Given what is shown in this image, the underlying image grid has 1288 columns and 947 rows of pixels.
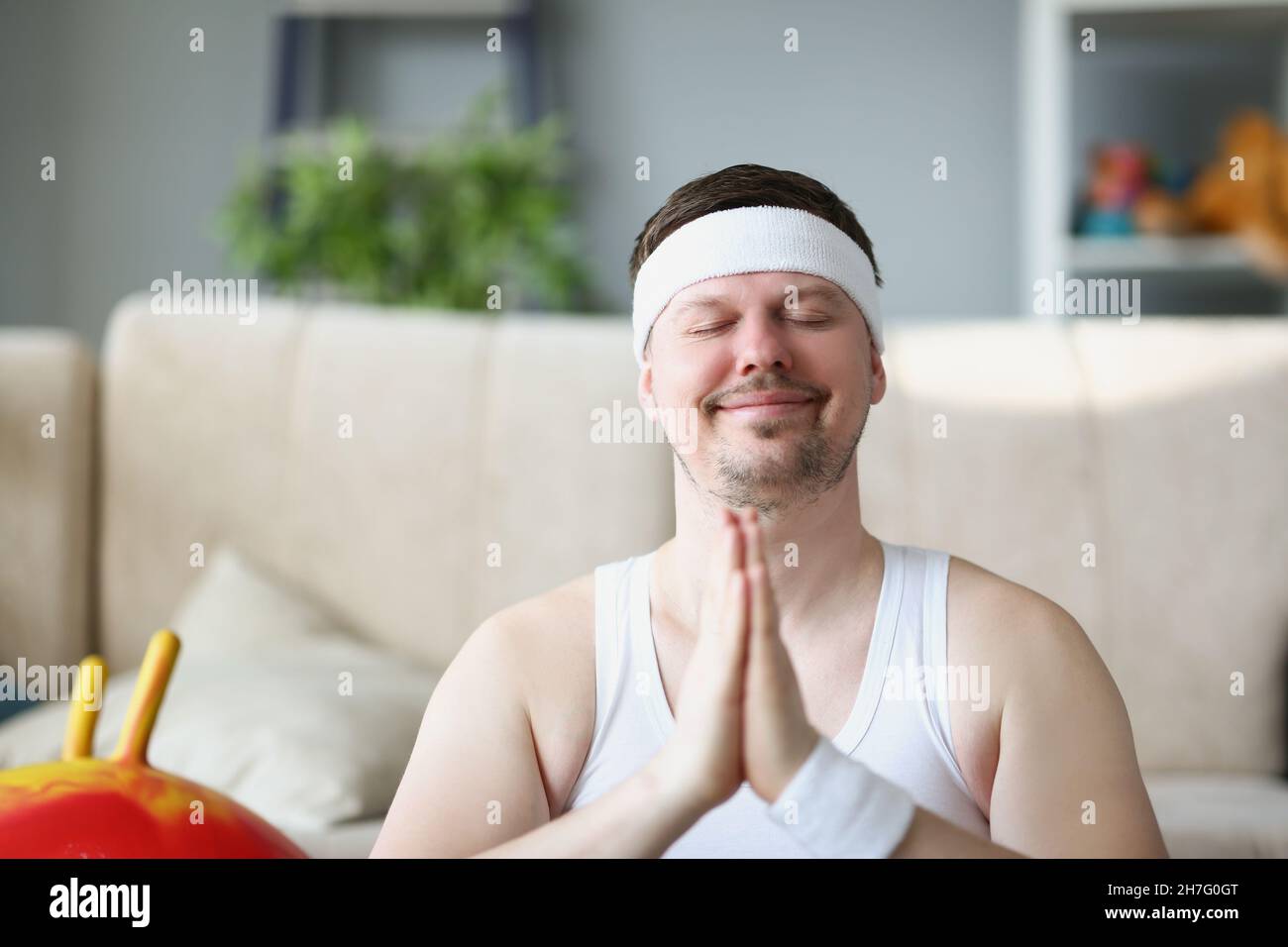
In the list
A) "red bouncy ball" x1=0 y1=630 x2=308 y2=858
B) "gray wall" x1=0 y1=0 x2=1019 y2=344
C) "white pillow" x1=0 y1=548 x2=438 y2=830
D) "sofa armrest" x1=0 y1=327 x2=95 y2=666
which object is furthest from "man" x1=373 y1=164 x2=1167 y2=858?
"gray wall" x1=0 y1=0 x2=1019 y2=344

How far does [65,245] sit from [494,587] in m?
1.38

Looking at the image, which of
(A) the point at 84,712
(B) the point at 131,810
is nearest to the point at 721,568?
(B) the point at 131,810

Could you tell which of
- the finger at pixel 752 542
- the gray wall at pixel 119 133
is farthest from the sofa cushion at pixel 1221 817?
the gray wall at pixel 119 133

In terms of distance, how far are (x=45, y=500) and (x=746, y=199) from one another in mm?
1249

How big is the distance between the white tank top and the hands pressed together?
9 cm

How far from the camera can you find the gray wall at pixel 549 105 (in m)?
2.18

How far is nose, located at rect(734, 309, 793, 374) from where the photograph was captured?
1.77ft

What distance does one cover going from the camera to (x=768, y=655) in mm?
459

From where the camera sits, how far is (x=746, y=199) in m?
0.59

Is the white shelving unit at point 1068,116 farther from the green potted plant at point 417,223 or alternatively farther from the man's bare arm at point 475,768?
the man's bare arm at point 475,768

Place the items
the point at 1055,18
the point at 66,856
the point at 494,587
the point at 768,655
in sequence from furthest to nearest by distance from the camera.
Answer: the point at 1055,18 → the point at 494,587 → the point at 66,856 → the point at 768,655

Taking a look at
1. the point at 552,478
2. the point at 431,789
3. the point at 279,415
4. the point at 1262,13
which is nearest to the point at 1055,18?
the point at 1262,13

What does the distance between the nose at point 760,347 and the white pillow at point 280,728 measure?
65 cm
